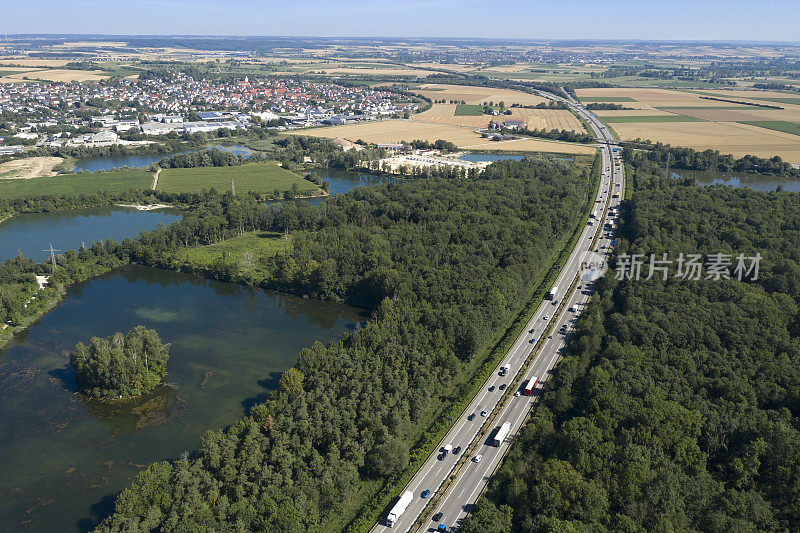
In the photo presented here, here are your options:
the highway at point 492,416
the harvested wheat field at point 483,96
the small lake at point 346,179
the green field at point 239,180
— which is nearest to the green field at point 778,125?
the harvested wheat field at point 483,96

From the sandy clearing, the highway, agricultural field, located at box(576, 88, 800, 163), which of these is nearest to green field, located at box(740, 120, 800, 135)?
agricultural field, located at box(576, 88, 800, 163)

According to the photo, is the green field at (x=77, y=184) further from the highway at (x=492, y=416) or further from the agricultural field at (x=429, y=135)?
the highway at (x=492, y=416)

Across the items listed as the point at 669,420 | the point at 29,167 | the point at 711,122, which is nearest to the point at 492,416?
the point at 669,420

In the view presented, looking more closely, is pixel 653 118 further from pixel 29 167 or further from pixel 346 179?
pixel 29 167

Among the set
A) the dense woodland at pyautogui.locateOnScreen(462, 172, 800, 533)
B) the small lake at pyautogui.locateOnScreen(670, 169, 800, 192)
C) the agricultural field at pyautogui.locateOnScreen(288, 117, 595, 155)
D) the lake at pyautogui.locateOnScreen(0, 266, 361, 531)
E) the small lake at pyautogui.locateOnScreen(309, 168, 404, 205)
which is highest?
the agricultural field at pyautogui.locateOnScreen(288, 117, 595, 155)

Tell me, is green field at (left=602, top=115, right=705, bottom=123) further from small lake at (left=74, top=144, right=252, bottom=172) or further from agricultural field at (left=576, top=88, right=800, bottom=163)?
small lake at (left=74, top=144, right=252, bottom=172)
